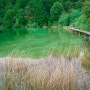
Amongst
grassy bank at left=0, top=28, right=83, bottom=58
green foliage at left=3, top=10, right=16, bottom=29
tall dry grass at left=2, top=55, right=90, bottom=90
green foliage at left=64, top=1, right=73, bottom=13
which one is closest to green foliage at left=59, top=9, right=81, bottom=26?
green foliage at left=64, top=1, right=73, bottom=13

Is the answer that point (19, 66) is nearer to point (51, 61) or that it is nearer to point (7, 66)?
point (7, 66)

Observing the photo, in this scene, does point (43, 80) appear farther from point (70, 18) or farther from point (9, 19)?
point (9, 19)

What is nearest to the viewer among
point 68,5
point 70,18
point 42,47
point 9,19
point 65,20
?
point 42,47

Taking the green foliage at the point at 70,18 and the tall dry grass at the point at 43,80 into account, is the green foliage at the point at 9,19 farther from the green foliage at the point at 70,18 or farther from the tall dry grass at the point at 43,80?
the tall dry grass at the point at 43,80

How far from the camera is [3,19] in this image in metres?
56.6

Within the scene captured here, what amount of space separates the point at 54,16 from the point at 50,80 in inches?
1710

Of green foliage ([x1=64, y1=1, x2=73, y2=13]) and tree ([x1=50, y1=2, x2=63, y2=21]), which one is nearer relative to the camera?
tree ([x1=50, y1=2, x2=63, y2=21])

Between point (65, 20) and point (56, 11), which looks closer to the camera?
point (65, 20)

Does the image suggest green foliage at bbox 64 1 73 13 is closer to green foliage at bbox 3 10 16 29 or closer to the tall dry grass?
green foliage at bbox 3 10 16 29

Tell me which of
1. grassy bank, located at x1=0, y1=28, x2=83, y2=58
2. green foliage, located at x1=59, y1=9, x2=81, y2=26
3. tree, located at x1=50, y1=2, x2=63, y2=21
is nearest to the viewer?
grassy bank, located at x1=0, y1=28, x2=83, y2=58

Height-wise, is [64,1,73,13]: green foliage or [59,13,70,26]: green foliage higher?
[64,1,73,13]: green foliage

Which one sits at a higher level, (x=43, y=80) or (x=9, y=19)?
(x=43, y=80)

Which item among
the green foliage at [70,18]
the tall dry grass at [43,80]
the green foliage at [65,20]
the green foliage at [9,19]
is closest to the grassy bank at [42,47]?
the tall dry grass at [43,80]

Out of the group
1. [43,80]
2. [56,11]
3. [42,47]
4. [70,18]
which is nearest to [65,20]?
[70,18]
